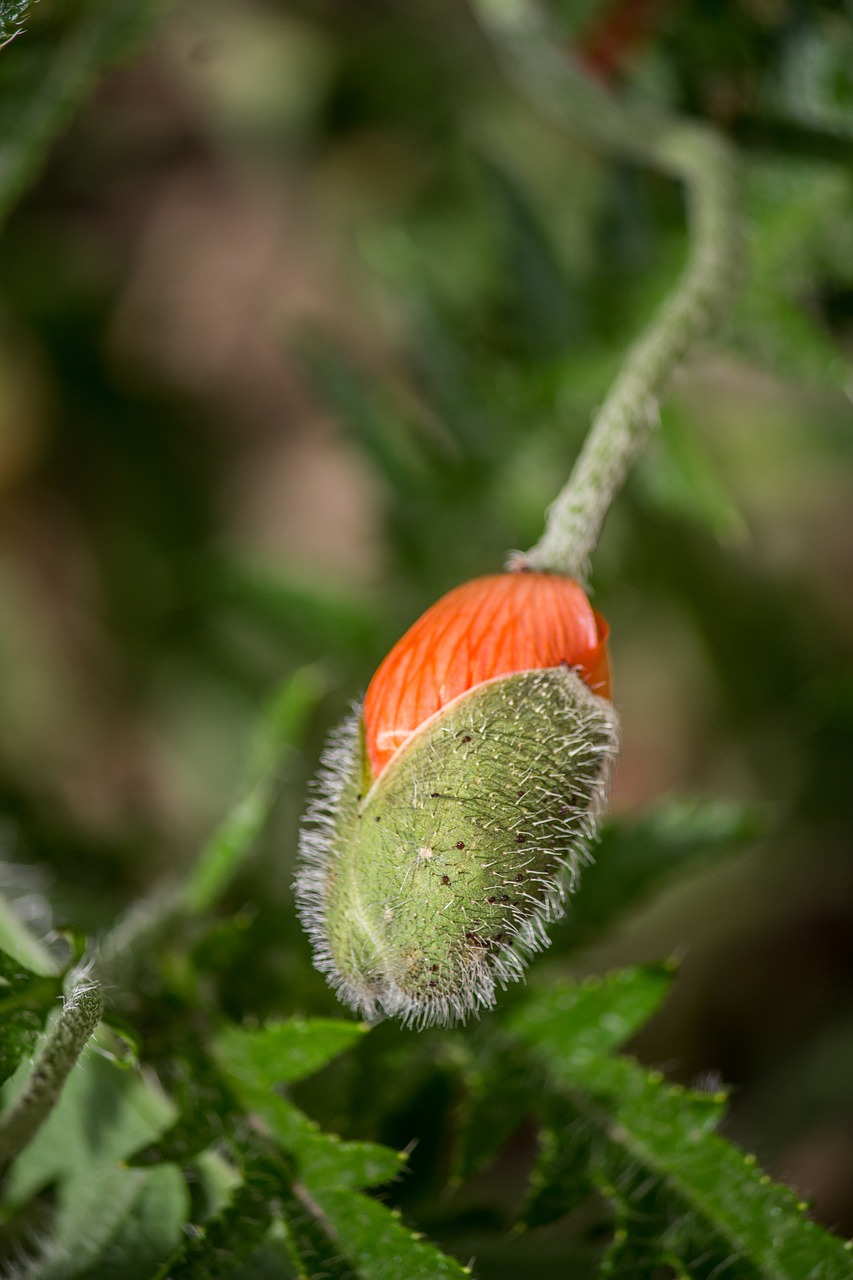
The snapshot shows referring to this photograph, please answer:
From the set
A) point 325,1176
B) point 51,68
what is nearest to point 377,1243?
point 325,1176

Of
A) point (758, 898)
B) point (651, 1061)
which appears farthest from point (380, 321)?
point (651, 1061)

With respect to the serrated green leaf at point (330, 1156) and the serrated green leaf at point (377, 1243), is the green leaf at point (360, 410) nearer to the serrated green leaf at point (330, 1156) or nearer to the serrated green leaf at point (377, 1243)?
the serrated green leaf at point (330, 1156)

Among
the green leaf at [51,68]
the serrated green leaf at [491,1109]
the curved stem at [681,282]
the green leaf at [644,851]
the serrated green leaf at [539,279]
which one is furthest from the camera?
the serrated green leaf at [539,279]

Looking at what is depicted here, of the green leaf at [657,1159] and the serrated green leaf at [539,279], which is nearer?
the green leaf at [657,1159]

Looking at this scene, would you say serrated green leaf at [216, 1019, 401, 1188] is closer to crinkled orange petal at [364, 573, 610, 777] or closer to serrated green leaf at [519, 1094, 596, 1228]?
serrated green leaf at [519, 1094, 596, 1228]

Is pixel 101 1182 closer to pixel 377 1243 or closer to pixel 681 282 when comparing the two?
pixel 377 1243

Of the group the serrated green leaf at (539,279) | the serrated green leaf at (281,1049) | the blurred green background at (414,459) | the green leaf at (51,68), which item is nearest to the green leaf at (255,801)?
the blurred green background at (414,459)
